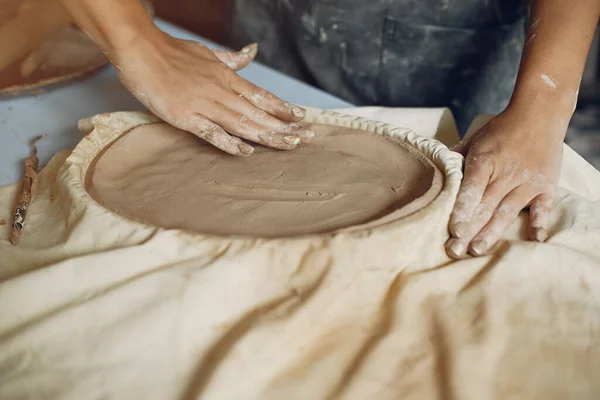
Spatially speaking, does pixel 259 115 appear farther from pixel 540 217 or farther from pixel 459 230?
pixel 540 217

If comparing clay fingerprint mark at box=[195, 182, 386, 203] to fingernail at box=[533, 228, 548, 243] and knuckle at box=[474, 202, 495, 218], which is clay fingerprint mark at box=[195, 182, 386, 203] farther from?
fingernail at box=[533, 228, 548, 243]

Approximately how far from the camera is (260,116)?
47.8 inches

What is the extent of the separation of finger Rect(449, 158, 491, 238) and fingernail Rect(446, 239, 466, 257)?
0.01m

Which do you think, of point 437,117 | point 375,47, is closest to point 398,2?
point 375,47

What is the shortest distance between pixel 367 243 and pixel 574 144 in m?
1.89

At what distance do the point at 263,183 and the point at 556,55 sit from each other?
28.2 inches

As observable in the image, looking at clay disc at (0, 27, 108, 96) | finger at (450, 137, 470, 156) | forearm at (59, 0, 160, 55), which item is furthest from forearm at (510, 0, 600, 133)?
clay disc at (0, 27, 108, 96)

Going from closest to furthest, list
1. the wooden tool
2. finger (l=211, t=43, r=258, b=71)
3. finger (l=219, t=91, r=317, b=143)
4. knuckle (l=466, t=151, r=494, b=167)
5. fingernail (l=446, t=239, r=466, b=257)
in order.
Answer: fingernail (l=446, t=239, r=466, b=257), knuckle (l=466, t=151, r=494, b=167), finger (l=219, t=91, r=317, b=143), finger (l=211, t=43, r=258, b=71), the wooden tool

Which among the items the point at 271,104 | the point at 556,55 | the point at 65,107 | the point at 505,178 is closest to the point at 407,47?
the point at 556,55

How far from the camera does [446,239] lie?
1017mm

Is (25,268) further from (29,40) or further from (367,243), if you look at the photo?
(29,40)

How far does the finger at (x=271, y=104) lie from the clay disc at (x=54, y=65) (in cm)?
78

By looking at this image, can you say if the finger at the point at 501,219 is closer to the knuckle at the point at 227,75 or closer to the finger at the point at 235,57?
the knuckle at the point at 227,75

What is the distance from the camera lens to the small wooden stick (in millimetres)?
1122
